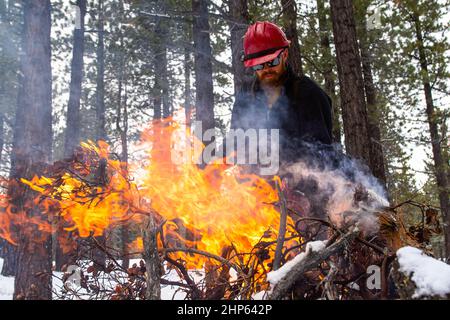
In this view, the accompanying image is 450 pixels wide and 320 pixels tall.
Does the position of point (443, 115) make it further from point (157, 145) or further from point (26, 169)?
point (26, 169)

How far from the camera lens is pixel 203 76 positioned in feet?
35.9

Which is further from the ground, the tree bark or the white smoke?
the tree bark

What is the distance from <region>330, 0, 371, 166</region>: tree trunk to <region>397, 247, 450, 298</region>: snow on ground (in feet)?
12.9

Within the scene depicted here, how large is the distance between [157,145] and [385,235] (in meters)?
3.59

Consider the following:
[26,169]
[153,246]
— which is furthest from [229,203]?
[26,169]

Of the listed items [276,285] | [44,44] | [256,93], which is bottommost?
[276,285]

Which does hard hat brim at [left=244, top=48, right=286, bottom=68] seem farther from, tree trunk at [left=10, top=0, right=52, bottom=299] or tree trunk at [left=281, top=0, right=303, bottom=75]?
tree trunk at [left=10, top=0, right=52, bottom=299]

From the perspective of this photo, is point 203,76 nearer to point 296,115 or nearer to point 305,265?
point 296,115

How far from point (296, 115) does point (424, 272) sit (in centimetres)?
227

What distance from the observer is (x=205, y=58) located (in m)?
11.1

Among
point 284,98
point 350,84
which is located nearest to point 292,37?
point 350,84

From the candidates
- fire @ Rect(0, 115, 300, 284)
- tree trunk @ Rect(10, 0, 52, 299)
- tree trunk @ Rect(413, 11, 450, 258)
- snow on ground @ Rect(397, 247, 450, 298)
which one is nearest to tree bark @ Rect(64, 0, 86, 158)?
tree trunk @ Rect(10, 0, 52, 299)

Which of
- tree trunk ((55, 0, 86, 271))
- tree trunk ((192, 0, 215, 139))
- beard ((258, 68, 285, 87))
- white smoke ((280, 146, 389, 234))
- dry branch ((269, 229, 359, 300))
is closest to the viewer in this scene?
dry branch ((269, 229, 359, 300))

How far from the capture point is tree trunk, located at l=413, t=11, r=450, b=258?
1293 centimetres
